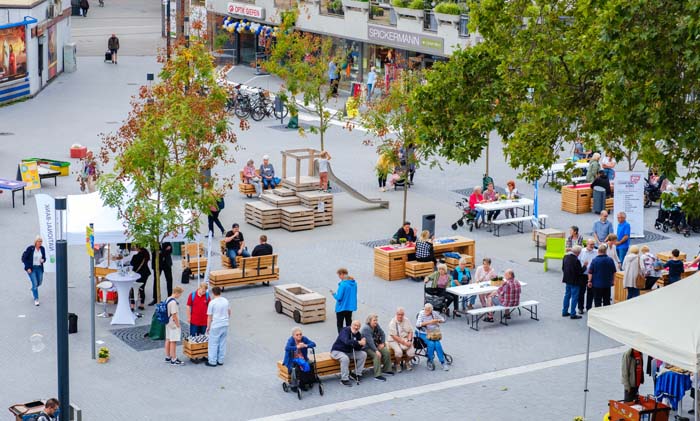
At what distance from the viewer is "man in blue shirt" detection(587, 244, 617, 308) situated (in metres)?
23.8

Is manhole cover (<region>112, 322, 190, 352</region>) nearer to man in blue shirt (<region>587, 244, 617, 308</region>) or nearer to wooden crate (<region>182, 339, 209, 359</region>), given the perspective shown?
wooden crate (<region>182, 339, 209, 359</region>)

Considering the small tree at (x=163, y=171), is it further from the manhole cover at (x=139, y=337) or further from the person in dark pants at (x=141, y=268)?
the manhole cover at (x=139, y=337)

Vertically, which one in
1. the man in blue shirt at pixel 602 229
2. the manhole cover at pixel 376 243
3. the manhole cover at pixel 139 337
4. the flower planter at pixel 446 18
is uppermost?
the flower planter at pixel 446 18

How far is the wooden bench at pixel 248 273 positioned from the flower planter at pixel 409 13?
25928 millimetres

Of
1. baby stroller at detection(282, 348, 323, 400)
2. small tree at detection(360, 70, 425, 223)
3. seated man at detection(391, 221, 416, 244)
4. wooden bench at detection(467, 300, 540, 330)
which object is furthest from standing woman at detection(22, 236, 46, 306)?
small tree at detection(360, 70, 425, 223)

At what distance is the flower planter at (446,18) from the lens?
48.4 meters

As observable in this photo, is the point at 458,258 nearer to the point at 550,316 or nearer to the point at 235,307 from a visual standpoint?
the point at 550,316

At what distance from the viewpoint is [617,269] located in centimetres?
2620

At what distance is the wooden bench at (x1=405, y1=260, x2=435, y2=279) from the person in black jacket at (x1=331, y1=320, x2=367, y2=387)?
613cm

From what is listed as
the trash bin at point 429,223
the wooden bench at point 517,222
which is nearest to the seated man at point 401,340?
the trash bin at point 429,223

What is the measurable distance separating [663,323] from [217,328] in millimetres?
7502

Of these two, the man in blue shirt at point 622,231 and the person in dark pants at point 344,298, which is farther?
the man in blue shirt at point 622,231

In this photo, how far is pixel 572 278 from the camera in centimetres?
2400

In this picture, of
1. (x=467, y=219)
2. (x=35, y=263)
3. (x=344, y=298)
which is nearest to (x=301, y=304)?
(x=344, y=298)
